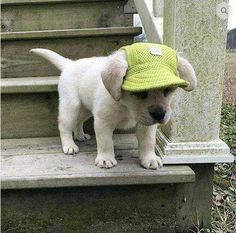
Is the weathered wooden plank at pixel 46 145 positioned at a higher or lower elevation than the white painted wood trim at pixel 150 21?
lower

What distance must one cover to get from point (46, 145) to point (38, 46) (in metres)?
0.60

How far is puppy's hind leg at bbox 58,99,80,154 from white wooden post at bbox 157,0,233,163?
379 mm

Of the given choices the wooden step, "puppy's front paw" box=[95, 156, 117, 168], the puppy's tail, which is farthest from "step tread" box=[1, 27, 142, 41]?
"puppy's front paw" box=[95, 156, 117, 168]

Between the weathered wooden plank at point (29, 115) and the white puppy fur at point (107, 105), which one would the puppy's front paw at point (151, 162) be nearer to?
the white puppy fur at point (107, 105)

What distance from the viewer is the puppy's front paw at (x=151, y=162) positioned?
4.49 ft

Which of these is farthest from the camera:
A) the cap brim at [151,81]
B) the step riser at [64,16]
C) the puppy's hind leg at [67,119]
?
the step riser at [64,16]

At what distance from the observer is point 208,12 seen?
1.34 meters

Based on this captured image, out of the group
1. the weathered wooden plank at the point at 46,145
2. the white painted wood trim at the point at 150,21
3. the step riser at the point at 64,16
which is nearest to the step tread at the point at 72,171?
the weathered wooden plank at the point at 46,145

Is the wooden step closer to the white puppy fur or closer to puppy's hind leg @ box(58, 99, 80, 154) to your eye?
the white puppy fur

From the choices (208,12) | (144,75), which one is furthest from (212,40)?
(144,75)

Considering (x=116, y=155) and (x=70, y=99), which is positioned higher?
(x=70, y=99)

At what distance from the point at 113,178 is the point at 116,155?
0.67 ft

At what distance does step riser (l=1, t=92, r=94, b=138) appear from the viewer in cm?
170

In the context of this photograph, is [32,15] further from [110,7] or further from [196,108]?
[196,108]
